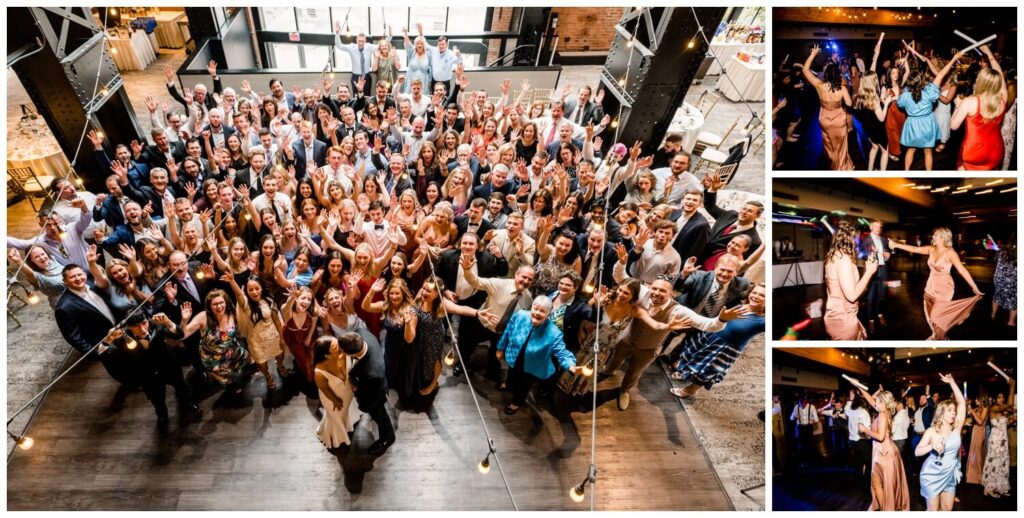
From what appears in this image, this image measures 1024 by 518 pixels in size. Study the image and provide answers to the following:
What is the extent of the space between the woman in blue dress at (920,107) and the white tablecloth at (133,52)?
1058 cm

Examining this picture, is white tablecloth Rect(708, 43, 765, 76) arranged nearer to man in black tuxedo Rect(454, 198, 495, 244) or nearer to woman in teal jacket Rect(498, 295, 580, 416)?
man in black tuxedo Rect(454, 198, 495, 244)

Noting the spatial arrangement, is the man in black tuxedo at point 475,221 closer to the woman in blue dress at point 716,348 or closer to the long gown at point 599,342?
the long gown at point 599,342

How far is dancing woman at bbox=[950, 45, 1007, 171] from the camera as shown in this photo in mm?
1833

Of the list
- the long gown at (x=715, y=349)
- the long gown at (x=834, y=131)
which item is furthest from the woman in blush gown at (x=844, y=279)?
the long gown at (x=715, y=349)

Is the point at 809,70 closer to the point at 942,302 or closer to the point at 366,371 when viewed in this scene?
the point at 942,302

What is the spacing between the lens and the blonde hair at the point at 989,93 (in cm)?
183

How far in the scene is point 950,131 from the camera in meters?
1.92

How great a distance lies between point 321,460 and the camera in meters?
3.09

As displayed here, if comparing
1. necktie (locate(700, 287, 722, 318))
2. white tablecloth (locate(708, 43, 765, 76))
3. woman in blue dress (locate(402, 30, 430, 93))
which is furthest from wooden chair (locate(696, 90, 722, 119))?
necktie (locate(700, 287, 722, 318))

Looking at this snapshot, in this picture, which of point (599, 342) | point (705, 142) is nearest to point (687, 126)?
point (705, 142)

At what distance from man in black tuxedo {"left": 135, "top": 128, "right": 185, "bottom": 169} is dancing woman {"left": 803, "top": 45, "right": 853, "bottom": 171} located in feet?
15.6

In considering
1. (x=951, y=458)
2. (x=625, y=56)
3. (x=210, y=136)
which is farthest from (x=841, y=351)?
(x=210, y=136)

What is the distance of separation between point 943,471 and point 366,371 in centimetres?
287

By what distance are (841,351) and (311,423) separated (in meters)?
3.16
